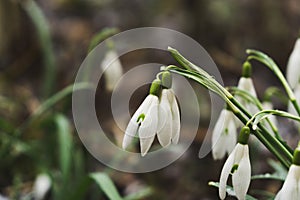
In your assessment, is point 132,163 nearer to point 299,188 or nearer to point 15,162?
point 15,162

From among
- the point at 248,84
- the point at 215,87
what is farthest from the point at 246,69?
the point at 215,87

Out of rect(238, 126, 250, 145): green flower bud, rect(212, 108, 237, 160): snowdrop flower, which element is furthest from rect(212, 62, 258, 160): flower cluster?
rect(238, 126, 250, 145): green flower bud

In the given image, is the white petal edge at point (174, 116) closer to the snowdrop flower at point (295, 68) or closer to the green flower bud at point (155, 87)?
the green flower bud at point (155, 87)

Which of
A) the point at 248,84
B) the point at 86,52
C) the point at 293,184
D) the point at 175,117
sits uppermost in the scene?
the point at 86,52

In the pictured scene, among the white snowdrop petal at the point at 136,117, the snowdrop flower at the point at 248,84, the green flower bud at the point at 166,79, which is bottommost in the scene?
the white snowdrop petal at the point at 136,117

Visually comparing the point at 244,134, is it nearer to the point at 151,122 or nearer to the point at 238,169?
the point at 238,169

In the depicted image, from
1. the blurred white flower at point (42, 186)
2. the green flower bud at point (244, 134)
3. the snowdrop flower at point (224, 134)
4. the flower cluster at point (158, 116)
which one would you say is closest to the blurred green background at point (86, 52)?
the blurred white flower at point (42, 186)

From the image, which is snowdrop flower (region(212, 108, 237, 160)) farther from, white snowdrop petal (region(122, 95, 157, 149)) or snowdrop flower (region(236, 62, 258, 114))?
white snowdrop petal (region(122, 95, 157, 149))
